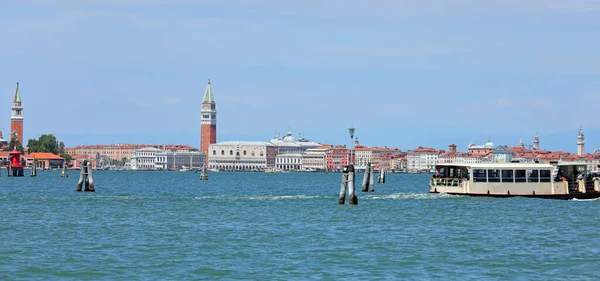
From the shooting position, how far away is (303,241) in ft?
93.5

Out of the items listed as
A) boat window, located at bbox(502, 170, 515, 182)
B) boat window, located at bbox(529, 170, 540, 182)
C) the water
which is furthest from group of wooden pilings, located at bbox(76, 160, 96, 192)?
boat window, located at bbox(529, 170, 540, 182)

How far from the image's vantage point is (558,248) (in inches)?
1057

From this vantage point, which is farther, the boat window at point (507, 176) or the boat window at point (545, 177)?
the boat window at point (507, 176)

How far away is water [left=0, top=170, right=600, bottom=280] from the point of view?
2273 centimetres

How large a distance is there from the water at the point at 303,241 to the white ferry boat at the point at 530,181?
1504 millimetres

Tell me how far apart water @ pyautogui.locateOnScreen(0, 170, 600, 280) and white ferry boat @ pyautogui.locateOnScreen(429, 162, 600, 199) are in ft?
4.94

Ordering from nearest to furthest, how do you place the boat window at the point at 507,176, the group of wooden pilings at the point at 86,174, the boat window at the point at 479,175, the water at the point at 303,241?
1. the water at the point at 303,241
2. the boat window at the point at 507,176
3. the boat window at the point at 479,175
4. the group of wooden pilings at the point at 86,174

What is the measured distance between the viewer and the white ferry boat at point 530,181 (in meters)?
45.1

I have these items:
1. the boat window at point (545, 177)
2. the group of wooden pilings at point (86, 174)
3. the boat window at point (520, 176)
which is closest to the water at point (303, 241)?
the boat window at point (545, 177)

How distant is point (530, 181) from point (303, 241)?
18.9 m

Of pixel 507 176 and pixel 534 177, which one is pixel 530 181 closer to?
pixel 534 177

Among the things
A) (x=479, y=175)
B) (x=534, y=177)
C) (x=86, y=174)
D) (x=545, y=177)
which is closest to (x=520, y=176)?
(x=534, y=177)

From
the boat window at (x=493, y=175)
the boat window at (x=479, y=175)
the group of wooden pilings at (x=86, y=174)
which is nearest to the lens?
the boat window at (x=493, y=175)

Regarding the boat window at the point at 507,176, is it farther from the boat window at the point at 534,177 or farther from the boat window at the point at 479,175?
the boat window at the point at 479,175
